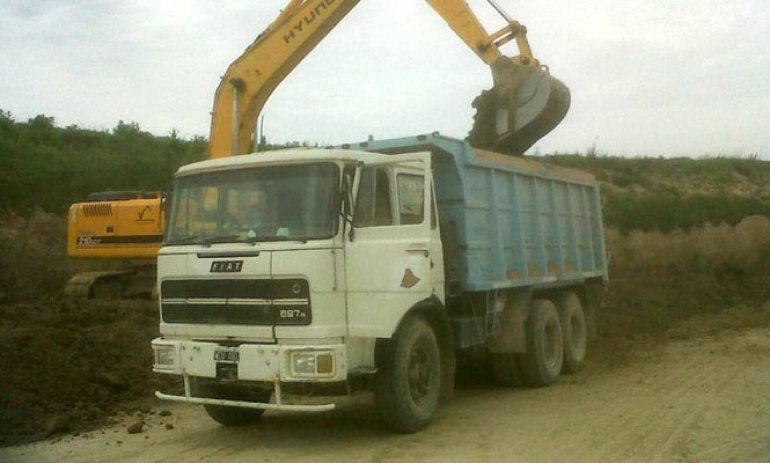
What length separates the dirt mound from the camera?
9508mm

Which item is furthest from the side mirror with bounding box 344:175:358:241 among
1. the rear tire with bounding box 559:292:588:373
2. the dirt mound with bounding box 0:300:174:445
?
the rear tire with bounding box 559:292:588:373

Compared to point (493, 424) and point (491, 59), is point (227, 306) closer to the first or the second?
point (493, 424)

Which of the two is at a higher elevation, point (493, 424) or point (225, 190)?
point (225, 190)

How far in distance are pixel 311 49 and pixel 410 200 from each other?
483cm

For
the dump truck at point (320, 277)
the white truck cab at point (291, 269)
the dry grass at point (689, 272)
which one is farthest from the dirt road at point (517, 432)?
the dry grass at point (689, 272)

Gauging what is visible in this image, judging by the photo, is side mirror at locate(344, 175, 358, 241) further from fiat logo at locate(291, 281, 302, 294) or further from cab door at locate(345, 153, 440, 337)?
fiat logo at locate(291, 281, 302, 294)

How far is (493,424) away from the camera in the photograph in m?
9.09

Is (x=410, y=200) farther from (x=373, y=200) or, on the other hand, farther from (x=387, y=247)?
(x=387, y=247)

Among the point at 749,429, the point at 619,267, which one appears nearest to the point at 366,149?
the point at 749,429

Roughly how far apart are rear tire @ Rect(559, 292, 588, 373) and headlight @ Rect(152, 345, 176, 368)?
593 centimetres

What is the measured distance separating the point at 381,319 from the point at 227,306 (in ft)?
4.51

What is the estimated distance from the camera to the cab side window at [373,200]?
26.5 feet

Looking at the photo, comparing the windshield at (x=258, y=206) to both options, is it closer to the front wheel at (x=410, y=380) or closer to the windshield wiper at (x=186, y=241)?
the windshield wiper at (x=186, y=241)

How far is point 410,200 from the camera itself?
339 inches
